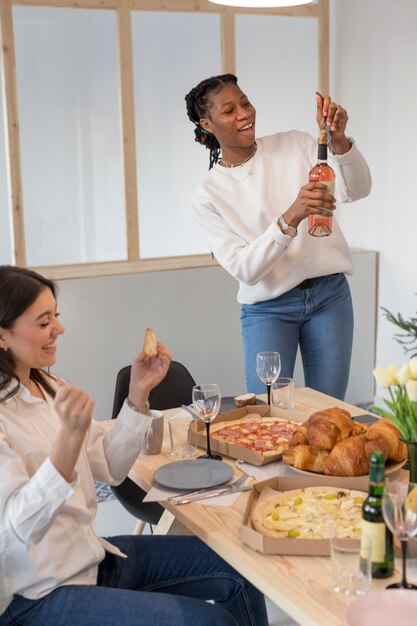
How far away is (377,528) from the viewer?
4.86 feet

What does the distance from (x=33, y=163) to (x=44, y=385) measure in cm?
288

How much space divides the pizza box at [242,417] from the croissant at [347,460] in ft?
0.71

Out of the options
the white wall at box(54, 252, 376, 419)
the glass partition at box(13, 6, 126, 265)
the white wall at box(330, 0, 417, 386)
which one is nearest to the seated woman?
the white wall at box(54, 252, 376, 419)

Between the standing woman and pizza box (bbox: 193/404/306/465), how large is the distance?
1.42 feet

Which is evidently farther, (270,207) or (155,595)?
(270,207)

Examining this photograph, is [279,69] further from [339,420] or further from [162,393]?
[339,420]

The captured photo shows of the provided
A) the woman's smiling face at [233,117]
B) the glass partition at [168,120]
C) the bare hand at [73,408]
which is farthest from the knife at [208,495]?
the glass partition at [168,120]

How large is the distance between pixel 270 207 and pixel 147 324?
1833 mm

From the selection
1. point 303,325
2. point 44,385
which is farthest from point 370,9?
point 44,385

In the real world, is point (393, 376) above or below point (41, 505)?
above

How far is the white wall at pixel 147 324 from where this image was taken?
14.7 ft

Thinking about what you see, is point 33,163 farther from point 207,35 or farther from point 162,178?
point 207,35

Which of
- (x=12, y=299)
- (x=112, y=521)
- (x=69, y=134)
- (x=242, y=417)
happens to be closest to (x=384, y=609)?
(x=12, y=299)

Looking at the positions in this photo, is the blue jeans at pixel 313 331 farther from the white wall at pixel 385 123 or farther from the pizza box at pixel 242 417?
the white wall at pixel 385 123
